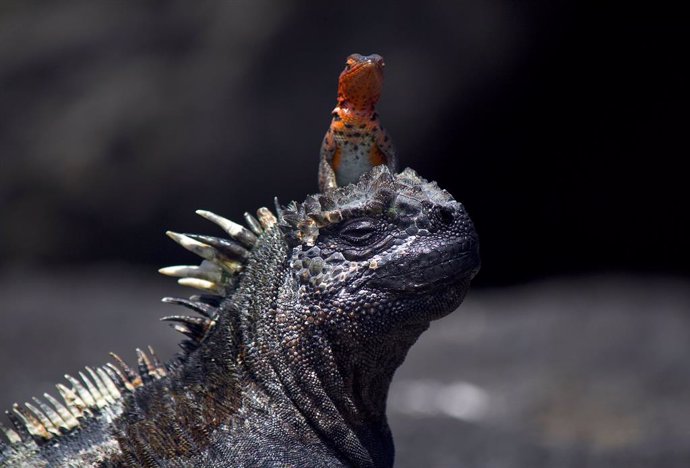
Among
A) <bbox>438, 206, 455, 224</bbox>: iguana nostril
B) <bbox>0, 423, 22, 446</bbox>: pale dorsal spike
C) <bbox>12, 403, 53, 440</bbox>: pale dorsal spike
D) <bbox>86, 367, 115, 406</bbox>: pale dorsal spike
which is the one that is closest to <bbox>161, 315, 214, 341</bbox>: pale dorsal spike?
<bbox>86, 367, 115, 406</bbox>: pale dorsal spike

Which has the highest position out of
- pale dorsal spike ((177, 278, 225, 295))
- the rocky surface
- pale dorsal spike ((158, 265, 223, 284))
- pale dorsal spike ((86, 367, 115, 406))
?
the rocky surface

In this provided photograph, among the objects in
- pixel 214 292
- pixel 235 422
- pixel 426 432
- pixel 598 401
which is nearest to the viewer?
pixel 235 422

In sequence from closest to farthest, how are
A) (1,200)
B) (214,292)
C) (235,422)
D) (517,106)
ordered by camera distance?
(235,422), (214,292), (517,106), (1,200)

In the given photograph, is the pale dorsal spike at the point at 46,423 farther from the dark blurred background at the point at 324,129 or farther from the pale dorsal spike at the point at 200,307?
the dark blurred background at the point at 324,129

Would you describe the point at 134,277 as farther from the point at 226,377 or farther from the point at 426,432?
the point at 226,377

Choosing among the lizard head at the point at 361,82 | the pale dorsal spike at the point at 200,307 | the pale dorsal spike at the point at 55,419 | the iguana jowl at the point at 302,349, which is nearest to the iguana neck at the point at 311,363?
the iguana jowl at the point at 302,349

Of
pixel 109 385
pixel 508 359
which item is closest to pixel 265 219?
pixel 109 385

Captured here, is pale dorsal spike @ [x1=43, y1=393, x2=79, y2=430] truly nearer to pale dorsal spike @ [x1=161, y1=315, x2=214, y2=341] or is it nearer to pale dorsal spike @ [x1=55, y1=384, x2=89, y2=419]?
pale dorsal spike @ [x1=55, y1=384, x2=89, y2=419]

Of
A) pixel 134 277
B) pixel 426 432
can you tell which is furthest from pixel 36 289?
pixel 426 432
